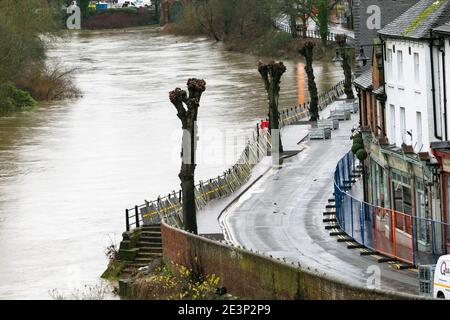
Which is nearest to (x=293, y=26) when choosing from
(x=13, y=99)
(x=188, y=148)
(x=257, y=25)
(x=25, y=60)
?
(x=257, y=25)

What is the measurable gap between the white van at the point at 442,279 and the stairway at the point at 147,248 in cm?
1791

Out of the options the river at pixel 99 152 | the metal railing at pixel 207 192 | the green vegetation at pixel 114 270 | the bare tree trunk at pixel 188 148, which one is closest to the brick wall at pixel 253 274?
the bare tree trunk at pixel 188 148

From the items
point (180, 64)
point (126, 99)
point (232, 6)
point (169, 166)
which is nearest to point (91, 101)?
point (126, 99)

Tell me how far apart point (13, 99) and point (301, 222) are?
221ft

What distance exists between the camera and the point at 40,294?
49812 mm

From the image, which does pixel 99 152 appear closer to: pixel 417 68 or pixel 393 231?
pixel 417 68

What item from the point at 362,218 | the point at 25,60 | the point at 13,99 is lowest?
the point at 362,218

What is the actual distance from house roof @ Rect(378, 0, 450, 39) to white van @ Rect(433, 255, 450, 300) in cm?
1181

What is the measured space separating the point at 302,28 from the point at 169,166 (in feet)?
309

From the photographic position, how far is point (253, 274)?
39000mm

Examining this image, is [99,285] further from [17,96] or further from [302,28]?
[302,28]

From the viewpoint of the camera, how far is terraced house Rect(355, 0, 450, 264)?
43.7 m

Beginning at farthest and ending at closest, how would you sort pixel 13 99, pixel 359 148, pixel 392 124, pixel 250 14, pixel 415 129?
pixel 250 14 < pixel 13 99 < pixel 359 148 < pixel 392 124 < pixel 415 129

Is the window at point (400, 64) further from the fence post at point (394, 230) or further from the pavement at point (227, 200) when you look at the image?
the pavement at point (227, 200)
